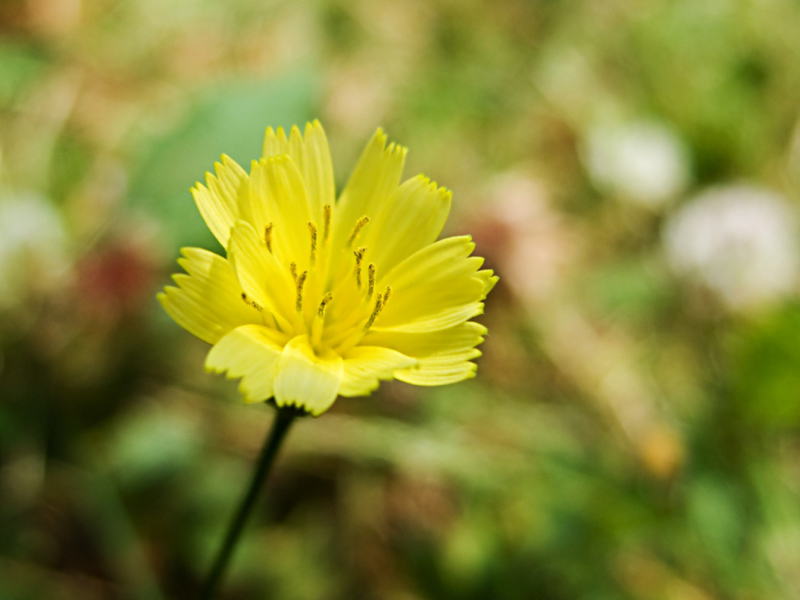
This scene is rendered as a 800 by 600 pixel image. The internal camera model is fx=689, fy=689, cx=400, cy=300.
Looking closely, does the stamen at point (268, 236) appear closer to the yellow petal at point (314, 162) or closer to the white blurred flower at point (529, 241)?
Result: the yellow petal at point (314, 162)

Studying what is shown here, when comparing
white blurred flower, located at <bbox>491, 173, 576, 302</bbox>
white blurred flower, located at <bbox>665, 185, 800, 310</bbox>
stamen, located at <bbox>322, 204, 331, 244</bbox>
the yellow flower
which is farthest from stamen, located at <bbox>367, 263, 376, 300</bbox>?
white blurred flower, located at <bbox>665, 185, 800, 310</bbox>

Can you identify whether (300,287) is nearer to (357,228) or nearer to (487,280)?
(357,228)

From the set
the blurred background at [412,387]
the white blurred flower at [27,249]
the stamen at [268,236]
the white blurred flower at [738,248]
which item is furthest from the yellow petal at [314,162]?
the white blurred flower at [738,248]

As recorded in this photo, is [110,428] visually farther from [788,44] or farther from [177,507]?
[788,44]

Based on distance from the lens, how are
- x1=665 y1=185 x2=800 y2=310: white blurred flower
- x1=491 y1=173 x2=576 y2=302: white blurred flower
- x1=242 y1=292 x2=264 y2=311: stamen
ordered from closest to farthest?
x1=242 y1=292 x2=264 y2=311: stamen < x1=491 y1=173 x2=576 y2=302: white blurred flower < x1=665 y1=185 x2=800 y2=310: white blurred flower

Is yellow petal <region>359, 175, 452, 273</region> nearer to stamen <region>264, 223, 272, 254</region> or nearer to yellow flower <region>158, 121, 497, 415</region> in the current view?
yellow flower <region>158, 121, 497, 415</region>
